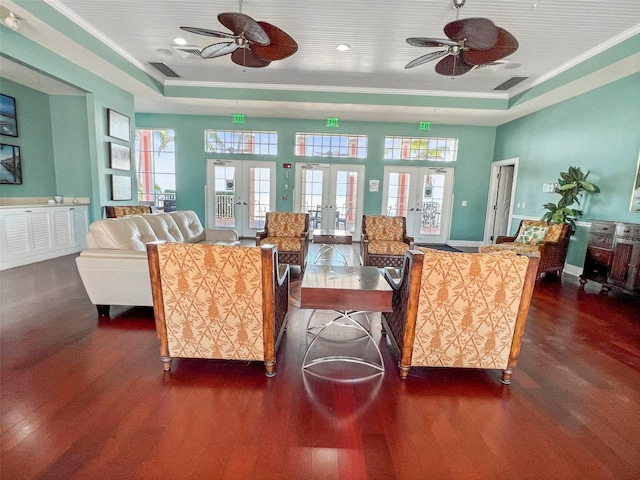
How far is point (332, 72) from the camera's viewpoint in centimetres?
537

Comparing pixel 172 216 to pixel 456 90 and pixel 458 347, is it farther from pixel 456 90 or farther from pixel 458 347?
pixel 456 90

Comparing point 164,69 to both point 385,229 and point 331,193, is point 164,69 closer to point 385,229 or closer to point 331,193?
point 331,193

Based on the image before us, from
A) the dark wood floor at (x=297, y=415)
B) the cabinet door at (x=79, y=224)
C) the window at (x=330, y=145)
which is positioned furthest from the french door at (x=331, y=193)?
Answer: the dark wood floor at (x=297, y=415)

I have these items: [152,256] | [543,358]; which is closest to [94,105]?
[152,256]

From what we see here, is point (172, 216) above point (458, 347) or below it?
above

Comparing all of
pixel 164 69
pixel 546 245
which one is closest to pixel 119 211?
pixel 164 69

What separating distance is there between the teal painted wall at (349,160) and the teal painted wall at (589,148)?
1188mm

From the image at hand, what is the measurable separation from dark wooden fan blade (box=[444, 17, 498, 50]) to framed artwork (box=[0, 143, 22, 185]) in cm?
687

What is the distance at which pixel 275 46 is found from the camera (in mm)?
3287

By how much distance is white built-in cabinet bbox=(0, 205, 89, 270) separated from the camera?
4402mm

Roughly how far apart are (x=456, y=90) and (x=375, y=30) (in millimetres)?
2789

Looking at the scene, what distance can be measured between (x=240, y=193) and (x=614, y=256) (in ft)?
23.7

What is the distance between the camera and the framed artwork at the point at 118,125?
5508mm

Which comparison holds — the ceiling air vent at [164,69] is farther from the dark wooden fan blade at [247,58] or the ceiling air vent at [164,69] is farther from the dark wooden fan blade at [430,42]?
the dark wooden fan blade at [430,42]
